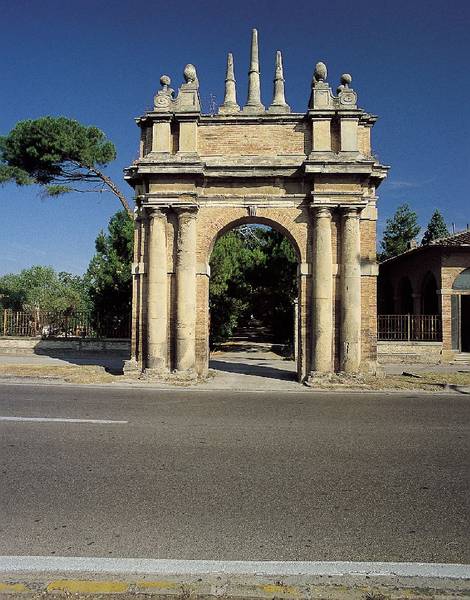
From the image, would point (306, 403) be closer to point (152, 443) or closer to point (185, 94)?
point (152, 443)

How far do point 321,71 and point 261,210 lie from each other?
4.33 meters

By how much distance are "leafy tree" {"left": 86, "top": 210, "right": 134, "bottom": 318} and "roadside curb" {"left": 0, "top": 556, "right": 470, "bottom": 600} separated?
20.5 metres

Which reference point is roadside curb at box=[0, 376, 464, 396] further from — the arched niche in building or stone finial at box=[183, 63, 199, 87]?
the arched niche in building

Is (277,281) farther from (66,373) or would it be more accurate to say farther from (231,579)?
(231,579)

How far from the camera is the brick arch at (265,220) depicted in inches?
545

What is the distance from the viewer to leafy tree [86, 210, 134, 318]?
2334cm

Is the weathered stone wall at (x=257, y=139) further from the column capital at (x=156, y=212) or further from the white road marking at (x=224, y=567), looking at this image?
the white road marking at (x=224, y=567)

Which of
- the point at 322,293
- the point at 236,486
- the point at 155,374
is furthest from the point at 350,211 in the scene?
the point at 236,486

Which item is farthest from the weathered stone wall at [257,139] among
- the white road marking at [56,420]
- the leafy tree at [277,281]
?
the leafy tree at [277,281]

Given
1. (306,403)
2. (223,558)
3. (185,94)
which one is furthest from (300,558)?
(185,94)

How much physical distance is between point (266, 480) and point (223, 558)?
5.13 feet

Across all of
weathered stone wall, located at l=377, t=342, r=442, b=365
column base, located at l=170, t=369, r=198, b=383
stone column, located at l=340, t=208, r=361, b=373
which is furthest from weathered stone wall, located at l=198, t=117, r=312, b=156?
weathered stone wall, located at l=377, t=342, r=442, b=365

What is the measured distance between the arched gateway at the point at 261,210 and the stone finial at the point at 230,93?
0.79 meters

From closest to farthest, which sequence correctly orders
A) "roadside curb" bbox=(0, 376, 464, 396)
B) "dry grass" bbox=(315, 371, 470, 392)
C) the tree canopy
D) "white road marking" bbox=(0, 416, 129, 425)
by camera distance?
1. "white road marking" bbox=(0, 416, 129, 425)
2. "roadside curb" bbox=(0, 376, 464, 396)
3. "dry grass" bbox=(315, 371, 470, 392)
4. the tree canopy
